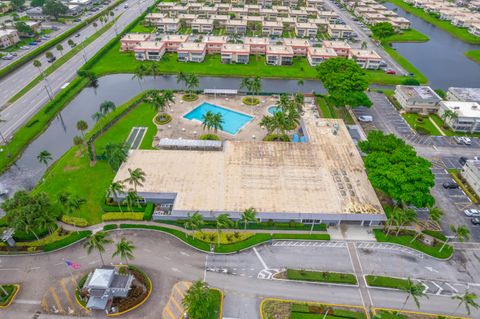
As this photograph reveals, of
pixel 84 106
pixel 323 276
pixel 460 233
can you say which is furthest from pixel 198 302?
pixel 84 106

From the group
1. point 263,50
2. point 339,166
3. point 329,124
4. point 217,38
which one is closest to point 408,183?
point 339,166

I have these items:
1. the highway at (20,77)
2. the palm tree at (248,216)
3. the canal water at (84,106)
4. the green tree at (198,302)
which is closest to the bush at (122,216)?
the palm tree at (248,216)

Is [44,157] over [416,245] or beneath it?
over

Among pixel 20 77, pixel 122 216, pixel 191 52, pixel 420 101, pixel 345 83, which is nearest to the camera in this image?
pixel 122 216

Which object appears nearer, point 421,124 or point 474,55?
point 421,124

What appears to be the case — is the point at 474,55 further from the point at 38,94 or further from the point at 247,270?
the point at 38,94
